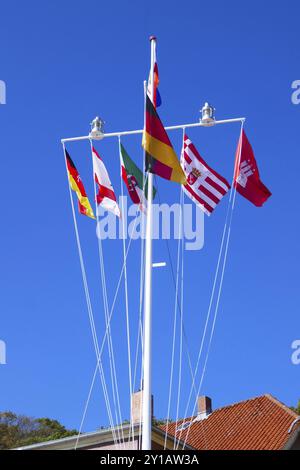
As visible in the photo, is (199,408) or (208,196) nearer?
(208,196)

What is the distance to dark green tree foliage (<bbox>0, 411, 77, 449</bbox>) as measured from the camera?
172 ft

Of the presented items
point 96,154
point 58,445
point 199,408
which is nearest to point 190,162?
point 96,154

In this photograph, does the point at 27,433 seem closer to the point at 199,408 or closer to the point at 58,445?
the point at 199,408

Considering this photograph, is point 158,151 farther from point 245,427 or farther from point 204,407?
point 204,407

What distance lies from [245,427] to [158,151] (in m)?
17.7

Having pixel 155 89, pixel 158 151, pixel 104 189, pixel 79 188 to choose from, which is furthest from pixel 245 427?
pixel 158 151

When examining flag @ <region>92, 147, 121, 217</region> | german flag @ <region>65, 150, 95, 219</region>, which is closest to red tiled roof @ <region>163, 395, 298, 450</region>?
german flag @ <region>65, 150, 95, 219</region>

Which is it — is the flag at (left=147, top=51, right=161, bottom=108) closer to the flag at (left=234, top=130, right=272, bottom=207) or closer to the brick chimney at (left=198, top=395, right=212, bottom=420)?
the flag at (left=234, top=130, right=272, bottom=207)

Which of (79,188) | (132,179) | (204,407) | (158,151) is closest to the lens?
(158,151)

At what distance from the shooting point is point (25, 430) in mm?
55531

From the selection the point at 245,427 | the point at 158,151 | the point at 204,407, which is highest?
the point at 158,151

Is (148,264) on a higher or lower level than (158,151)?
lower
